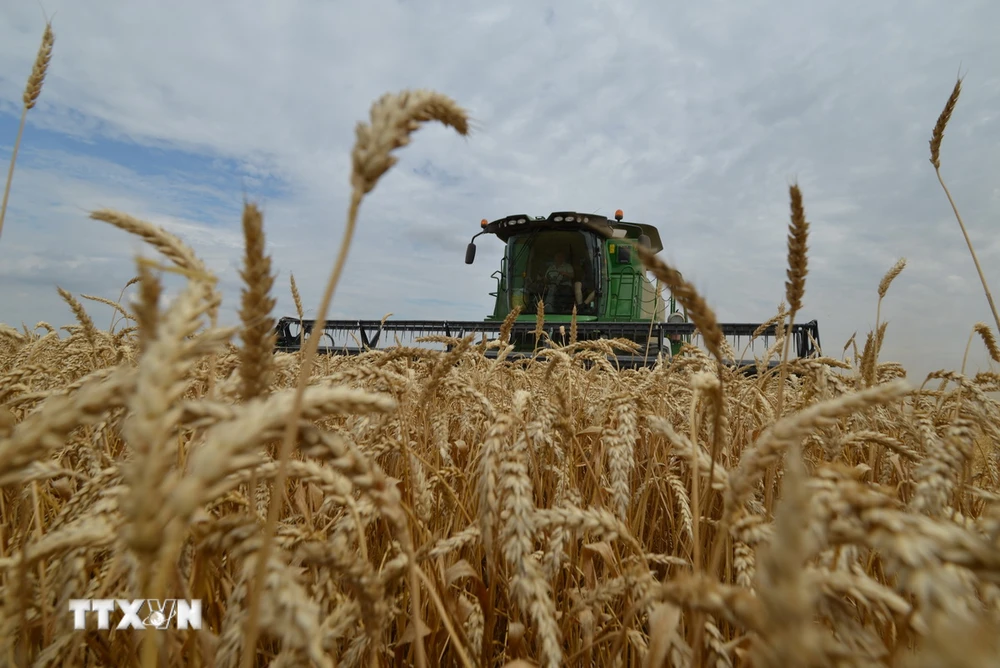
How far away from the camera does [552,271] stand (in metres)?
11.8

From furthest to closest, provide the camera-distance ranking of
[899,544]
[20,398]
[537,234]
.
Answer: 1. [537,234]
2. [20,398]
3. [899,544]

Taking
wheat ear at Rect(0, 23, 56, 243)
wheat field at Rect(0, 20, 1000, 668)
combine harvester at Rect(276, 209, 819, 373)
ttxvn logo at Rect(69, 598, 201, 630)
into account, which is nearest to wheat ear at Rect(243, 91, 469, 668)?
wheat field at Rect(0, 20, 1000, 668)

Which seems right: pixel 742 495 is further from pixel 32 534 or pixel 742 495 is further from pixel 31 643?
pixel 32 534

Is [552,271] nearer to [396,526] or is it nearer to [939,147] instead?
[939,147]

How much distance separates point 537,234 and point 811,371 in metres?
10.1

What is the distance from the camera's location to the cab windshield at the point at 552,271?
11508mm

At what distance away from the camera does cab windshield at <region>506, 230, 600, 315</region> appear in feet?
37.8

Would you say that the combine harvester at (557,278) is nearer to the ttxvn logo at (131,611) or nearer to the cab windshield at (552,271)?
the cab windshield at (552,271)

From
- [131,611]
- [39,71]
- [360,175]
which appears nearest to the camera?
[360,175]

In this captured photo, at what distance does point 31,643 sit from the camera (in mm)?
1034

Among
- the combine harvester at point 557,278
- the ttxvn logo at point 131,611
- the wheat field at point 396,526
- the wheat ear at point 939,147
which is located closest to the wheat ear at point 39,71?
A: the wheat field at point 396,526

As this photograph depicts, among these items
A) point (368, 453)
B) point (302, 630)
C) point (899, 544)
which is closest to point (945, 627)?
point (899, 544)

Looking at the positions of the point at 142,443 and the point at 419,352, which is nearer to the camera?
the point at 142,443

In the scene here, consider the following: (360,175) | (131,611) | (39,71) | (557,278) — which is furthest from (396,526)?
(557,278)
